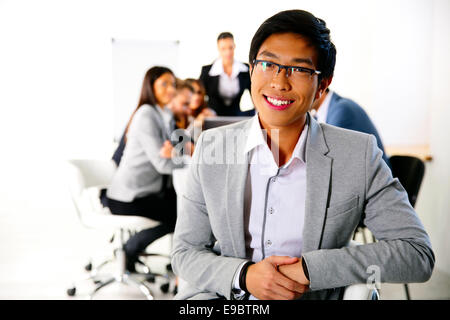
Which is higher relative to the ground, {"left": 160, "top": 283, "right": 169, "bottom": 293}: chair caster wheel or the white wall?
the white wall

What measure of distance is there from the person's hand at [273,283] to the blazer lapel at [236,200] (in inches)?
3.6

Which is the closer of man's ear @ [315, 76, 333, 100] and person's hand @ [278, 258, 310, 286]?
person's hand @ [278, 258, 310, 286]

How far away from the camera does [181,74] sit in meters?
3.56

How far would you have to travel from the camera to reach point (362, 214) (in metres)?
0.92

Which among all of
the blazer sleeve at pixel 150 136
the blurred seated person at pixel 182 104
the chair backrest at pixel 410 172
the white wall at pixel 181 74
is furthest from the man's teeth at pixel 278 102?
the blurred seated person at pixel 182 104

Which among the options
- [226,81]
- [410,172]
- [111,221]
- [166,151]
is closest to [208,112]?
[226,81]

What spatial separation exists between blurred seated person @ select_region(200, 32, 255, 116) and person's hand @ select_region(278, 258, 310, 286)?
Result: 1.74 m

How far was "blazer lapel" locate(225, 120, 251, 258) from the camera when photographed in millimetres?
917

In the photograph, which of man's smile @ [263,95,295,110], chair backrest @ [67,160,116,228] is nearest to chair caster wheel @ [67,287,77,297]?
chair backrest @ [67,160,116,228]

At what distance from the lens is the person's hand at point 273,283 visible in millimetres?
831

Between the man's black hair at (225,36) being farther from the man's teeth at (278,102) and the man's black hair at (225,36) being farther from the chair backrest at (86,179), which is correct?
the man's teeth at (278,102)

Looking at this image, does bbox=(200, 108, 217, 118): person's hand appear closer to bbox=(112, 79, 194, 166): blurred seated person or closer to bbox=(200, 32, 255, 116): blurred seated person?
bbox=(200, 32, 255, 116): blurred seated person

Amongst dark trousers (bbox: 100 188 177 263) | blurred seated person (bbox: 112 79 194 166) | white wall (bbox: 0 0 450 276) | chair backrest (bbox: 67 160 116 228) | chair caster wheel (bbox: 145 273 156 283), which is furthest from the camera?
blurred seated person (bbox: 112 79 194 166)
